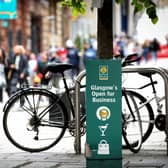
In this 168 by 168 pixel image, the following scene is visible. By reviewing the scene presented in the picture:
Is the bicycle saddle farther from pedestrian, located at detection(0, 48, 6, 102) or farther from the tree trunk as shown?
pedestrian, located at detection(0, 48, 6, 102)

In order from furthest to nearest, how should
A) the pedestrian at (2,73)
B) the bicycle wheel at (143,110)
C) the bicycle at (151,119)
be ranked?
the pedestrian at (2,73), the bicycle at (151,119), the bicycle wheel at (143,110)

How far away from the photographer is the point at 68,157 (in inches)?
387

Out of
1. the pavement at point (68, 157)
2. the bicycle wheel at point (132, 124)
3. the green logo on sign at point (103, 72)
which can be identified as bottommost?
the pavement at point (68, 157)

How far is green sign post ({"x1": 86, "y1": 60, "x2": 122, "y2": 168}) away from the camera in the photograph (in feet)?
26.1

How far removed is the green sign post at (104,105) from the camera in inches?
313

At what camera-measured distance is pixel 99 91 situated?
313 inches

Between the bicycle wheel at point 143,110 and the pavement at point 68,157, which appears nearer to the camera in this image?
the pavement at point 68,157

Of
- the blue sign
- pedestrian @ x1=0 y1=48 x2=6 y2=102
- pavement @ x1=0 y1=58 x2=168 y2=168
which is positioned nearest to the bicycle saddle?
pavement @ x1=0 y1=58 x2=168 y2=168

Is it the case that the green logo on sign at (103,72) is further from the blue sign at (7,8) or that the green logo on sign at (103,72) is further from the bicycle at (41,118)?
the blue sign at (7,8)

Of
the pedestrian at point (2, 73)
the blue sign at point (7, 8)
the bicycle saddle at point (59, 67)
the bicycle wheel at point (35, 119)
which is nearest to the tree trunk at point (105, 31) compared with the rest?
the bicycle saddle at point (59, 67)

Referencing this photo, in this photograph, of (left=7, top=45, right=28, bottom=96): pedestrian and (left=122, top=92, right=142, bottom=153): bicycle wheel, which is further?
(left=7, top=45, right=28, bottom=96): pedestrian

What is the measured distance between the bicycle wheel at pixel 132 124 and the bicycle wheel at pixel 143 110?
0.04 feet

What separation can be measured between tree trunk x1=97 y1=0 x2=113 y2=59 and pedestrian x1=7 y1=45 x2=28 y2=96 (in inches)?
522

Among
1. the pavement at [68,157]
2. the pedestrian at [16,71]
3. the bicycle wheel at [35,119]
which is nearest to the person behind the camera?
the pavement at [68,157]
